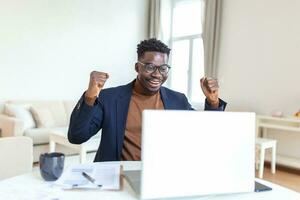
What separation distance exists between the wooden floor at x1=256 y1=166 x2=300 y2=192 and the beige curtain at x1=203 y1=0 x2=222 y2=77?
1616 mm

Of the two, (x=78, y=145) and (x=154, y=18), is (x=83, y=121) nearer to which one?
(x=78, y=145)

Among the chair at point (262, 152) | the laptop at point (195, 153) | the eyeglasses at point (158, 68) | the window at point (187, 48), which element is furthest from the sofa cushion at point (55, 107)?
the laptop at point (195, 153)

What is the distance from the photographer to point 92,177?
1090 millimetres

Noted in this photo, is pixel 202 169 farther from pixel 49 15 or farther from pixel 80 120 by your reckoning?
pixel 49 15

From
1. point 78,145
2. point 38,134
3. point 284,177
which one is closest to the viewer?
point 78,145

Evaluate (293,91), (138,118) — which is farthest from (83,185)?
(293,91)

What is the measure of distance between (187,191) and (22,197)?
0.45 m

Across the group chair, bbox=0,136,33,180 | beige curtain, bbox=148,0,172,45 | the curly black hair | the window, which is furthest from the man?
beige curtain, bbox=148,0,172,45

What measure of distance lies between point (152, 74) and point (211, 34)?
3.61 meters

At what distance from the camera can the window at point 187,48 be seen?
213 inches

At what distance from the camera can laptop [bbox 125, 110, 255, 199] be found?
863 mm

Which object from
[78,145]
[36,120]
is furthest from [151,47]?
[36,120]

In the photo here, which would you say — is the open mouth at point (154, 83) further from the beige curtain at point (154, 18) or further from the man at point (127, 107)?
the beige curtain at point (154, 18)

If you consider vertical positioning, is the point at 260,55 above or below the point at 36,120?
above
